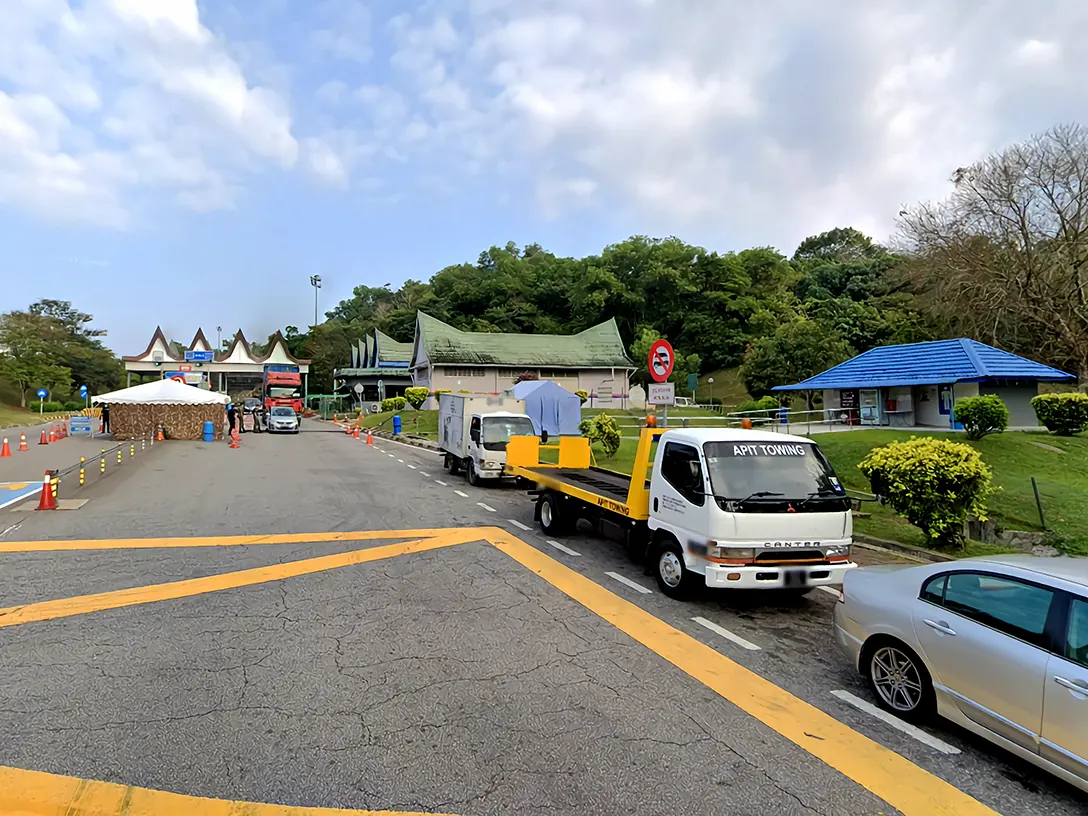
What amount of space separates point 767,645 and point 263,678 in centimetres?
437

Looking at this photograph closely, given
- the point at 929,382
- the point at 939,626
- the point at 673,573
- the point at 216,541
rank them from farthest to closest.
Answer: the point at 929,382 < the point at 216,541 < the point at 673,573 < the point at 939,626

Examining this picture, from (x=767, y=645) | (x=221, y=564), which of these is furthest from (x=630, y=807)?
(x=221, y=564)

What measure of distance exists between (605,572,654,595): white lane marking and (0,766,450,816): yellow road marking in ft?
15.4

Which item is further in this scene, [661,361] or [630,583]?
[661,361]

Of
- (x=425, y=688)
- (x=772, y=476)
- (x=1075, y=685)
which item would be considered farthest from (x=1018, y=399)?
(x=425, y=688)

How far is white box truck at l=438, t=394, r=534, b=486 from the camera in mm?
16844

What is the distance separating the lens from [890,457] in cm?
1013

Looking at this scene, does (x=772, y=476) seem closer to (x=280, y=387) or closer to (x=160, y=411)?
(x=160, y=411)

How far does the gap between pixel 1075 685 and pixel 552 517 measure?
25.6 ft

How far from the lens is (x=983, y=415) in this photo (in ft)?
64.0

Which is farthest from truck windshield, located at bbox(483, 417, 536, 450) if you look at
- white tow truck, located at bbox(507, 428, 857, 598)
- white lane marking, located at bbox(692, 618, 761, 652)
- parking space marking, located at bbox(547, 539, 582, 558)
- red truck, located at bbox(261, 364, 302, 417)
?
red truck, located at bbox(261, 364, 302, 417)

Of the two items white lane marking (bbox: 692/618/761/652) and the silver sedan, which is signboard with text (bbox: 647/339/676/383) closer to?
white lane marking (bbox: 692/618/761/652)

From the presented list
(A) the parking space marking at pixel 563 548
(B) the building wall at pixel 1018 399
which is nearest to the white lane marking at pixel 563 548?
(A) the parking space marking at pixel 563 548

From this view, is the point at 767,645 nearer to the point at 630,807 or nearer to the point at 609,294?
the point at 630,807
